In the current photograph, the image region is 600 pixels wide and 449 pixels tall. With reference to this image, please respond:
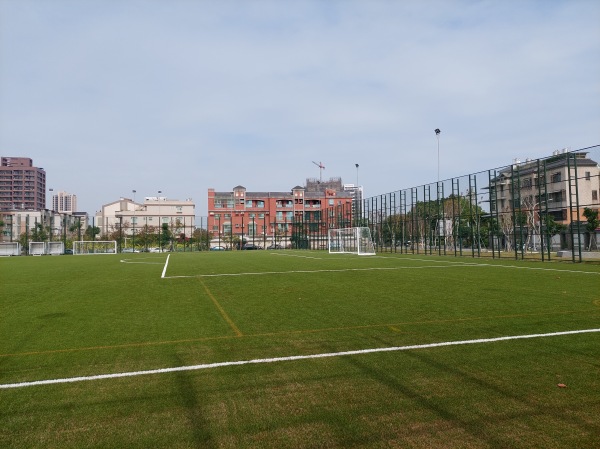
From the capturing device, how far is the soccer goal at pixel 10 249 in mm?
47562

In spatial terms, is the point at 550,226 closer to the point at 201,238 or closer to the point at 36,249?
the point at 201,238

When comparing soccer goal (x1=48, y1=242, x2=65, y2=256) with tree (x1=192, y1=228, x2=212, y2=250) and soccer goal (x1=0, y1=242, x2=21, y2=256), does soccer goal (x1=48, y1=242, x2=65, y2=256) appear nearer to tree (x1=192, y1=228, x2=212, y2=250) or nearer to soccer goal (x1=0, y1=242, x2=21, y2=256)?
soccer goal (x1=0, y1=242, x2=21, y2=256)

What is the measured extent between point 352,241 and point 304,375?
127 feet

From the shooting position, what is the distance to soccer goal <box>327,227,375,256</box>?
129ft

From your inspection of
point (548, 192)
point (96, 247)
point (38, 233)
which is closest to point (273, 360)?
point (548, 192)

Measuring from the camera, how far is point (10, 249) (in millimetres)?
48312

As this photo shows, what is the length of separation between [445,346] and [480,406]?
201 centimetres

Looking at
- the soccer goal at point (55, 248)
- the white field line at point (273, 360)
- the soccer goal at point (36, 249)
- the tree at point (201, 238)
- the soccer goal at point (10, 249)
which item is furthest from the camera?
the tree at point (201, 238)

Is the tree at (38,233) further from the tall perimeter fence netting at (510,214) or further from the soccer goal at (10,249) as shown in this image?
the tall perimeter fence netting at (510,214)

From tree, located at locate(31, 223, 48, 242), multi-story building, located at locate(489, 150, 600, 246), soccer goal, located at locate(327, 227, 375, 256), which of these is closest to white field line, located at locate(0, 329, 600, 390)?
multi-story building, located at locate(489, 150, 600, 246)

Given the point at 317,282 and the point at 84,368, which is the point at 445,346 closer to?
the point at 84,368

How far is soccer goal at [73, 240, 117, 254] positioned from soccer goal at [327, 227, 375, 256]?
88.7 feet

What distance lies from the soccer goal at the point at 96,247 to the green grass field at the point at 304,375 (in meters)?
48.1

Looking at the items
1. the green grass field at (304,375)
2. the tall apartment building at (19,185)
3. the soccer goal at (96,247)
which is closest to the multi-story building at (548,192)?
the green grass field at (304,375)
